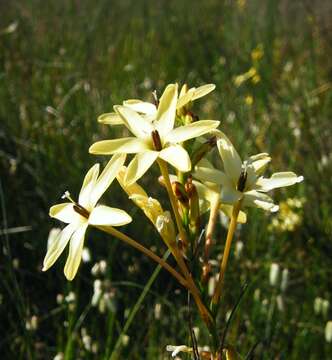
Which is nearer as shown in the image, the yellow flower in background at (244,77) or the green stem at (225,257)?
the green stem at (225,257)

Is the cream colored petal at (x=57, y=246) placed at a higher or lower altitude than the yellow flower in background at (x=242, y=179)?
lower

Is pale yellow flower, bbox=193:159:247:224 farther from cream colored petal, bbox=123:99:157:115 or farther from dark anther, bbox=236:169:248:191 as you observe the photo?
cream colored petal, bbox=123:99:157:115

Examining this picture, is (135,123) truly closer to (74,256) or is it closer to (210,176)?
(210,176)

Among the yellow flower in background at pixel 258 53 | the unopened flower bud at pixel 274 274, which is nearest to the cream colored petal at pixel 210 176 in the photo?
the unopened flower bud at pixel 274 274

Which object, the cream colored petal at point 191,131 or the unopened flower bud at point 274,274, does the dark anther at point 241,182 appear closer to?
the cream colored petal at point 191,131

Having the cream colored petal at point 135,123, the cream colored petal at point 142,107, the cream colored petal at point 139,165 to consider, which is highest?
the cream colored petal at point 142,107

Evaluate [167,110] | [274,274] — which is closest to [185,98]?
[167,110]

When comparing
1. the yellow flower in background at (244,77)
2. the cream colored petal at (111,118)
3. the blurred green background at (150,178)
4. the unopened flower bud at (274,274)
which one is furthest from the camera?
the yellow flower in background at (244,77)
